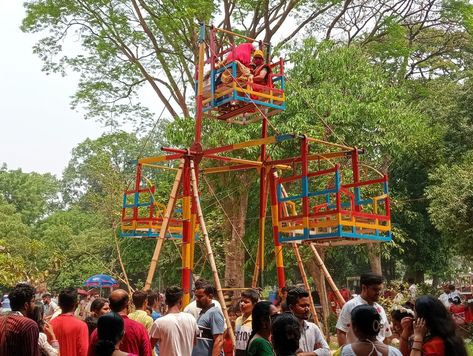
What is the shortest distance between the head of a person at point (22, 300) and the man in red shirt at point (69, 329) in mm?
783

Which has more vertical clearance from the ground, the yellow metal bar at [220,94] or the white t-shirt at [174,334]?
the yellow metal bar at [220,94]

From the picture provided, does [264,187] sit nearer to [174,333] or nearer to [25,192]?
[174,333]

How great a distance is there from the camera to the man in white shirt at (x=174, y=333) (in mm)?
5594

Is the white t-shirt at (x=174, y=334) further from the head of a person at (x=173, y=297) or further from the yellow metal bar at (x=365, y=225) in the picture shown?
the yellow metal bar at (x=365, y=225)

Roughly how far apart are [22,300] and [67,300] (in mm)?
893

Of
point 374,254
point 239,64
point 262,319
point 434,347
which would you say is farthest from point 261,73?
point 374,254

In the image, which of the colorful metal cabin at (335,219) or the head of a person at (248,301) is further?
the colorful metal cabin at (335,219)

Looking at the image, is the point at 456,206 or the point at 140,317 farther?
the point at 456,206

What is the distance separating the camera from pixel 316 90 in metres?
15.9

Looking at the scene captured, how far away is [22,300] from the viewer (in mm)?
4578

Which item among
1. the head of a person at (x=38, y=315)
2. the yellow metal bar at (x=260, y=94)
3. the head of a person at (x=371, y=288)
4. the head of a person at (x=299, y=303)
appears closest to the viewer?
the head of a person at (x=38, y=315)

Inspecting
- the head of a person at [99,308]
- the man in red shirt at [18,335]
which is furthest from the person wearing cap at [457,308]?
the man in red shirt at [18,335]

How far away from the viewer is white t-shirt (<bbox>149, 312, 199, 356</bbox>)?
5.59 m

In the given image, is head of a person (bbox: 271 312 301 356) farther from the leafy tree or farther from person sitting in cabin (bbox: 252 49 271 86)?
the leafy tree
